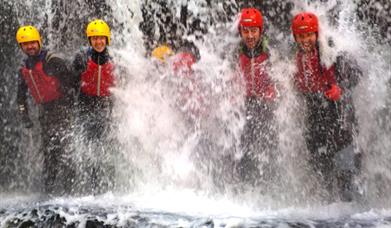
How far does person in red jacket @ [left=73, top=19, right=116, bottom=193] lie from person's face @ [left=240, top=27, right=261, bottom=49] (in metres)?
1.78

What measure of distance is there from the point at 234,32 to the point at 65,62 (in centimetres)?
229

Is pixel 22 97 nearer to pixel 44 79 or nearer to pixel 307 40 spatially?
pixel 44 79

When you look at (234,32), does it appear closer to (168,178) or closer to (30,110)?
(168,178)

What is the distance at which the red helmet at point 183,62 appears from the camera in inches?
251

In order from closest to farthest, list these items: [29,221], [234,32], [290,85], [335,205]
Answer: [29,221] → [335,205] → [290,85] → [234,32]

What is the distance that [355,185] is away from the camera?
18.7 feet

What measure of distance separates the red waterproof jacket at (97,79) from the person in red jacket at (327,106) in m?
2.35

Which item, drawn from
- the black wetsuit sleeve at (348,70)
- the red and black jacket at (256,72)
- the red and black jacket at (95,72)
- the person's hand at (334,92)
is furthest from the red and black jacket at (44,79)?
the black wetsuit sleeve at (348,70)

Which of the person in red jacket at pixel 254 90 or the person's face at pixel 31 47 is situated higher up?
the person's face at pixel 31 47

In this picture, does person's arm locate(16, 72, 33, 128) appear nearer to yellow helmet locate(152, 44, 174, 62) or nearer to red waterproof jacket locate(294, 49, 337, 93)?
yellow helmet locate(152, 44, 174, 62)

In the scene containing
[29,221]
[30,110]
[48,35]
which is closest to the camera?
[29,221]

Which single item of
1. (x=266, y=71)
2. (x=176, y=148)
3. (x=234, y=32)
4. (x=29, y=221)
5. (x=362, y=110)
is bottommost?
(x=29, y=221)

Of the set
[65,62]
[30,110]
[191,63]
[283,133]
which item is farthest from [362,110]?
[30,110]

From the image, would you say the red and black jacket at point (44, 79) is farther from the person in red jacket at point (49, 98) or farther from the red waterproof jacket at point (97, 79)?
the red waterproof jacket at point (97, 79)
